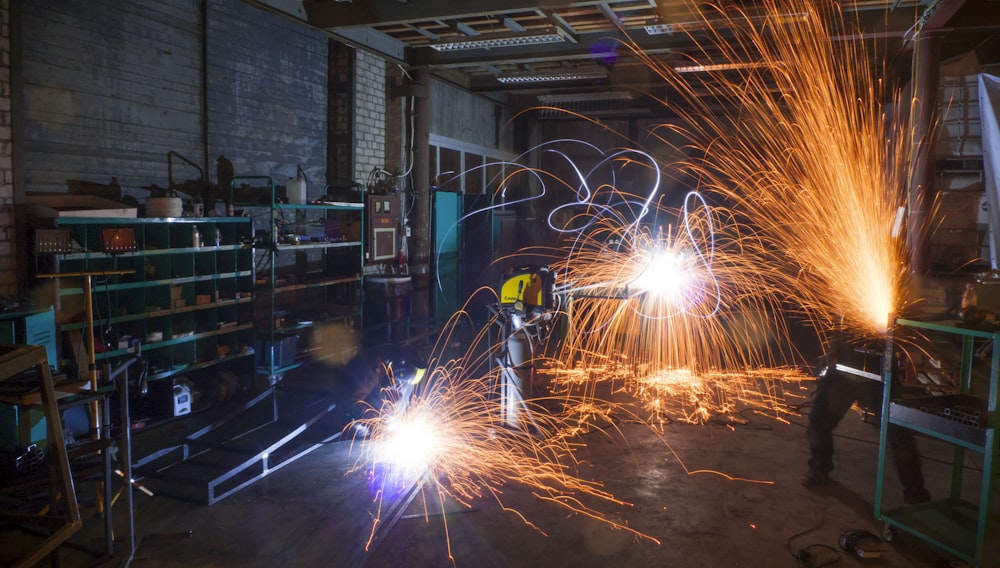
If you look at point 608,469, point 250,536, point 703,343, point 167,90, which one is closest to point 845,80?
point 703,343

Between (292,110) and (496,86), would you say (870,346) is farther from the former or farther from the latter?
(496,86)

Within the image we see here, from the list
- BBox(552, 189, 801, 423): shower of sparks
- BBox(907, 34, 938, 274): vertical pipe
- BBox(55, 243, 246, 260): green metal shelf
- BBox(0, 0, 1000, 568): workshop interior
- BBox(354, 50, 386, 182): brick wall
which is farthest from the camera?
BBox(354, 50, 386, 182): brick wall

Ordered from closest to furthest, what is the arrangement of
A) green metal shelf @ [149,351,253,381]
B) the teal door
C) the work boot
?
the work boot → green metal shelf @ [149,351,253,381] → the teal door

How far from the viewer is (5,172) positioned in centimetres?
478

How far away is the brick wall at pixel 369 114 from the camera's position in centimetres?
838

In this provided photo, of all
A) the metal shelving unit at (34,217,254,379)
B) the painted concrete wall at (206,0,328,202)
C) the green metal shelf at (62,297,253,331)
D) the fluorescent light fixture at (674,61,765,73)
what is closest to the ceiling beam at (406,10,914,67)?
the fluorescent light fixture at (674,61,765,73)

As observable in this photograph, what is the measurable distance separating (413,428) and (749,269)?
743 centimetres

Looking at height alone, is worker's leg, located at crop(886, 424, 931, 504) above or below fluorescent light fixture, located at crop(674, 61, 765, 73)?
below

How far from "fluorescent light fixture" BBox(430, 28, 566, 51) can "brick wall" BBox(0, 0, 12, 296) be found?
464 centimetres

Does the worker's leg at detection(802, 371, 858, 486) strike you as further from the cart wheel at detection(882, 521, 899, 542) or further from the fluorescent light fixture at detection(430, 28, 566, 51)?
the fluorescent light fixture at detection(430, 28, 566, 51)

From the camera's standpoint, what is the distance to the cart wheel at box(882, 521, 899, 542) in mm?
3914

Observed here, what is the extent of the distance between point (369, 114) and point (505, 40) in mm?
2008

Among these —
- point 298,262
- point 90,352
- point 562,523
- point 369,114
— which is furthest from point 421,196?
point 562,523

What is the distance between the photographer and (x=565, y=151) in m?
15.4
